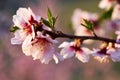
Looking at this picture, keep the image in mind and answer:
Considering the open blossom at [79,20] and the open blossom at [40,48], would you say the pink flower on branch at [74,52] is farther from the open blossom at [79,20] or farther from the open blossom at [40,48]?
the open blossom at [79,20]

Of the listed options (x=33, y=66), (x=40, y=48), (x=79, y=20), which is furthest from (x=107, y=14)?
(x=33, y=66)

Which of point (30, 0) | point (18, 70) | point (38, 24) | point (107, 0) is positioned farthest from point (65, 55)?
point (18, 70)

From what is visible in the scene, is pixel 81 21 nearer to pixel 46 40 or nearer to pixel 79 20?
pixel 79 20

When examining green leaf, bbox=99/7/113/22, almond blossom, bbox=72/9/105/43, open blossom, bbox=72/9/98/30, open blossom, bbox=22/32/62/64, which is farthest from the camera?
open blossom, bbox=72/9/98/30

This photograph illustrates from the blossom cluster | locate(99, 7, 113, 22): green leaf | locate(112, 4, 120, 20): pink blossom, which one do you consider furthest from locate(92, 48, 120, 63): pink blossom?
locate(99, 7, 113, 22): green leaf

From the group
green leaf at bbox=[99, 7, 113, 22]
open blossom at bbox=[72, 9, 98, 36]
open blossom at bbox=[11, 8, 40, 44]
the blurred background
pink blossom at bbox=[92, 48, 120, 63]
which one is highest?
open blossom at bbox=[11, 8, 40, 44]

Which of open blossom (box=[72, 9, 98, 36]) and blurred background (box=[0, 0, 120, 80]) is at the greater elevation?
open blossom (box=[72, 9, 98, 36])

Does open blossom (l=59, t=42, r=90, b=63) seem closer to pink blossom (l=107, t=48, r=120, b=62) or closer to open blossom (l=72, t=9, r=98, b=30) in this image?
pink blossom (l=107, t=48, r=120, b=62)
